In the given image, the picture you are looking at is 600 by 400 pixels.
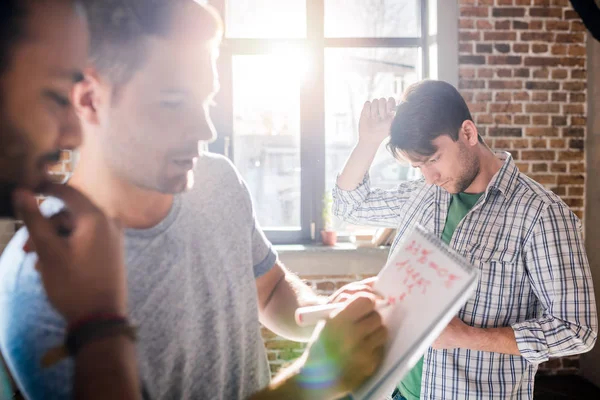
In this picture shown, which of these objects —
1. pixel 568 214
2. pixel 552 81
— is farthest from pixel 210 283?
pixel 552 81

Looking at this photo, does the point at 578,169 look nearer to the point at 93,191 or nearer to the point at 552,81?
the point at 552,81

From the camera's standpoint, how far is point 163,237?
413 mm

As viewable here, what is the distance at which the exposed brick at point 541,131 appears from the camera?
2.96m

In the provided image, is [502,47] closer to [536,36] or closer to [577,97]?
[536,36]

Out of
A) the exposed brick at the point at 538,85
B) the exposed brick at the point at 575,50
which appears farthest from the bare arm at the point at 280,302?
the exposed brick at the point at 575,50

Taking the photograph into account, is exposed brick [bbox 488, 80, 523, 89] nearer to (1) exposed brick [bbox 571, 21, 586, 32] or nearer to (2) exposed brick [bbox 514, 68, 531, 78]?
(2) exposed brick [bbox 514, 68, 531, 78]

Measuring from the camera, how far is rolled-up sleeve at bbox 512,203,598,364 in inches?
47.8

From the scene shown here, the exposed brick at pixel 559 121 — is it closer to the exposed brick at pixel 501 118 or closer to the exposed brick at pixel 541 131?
the exposed brick at pixel 541 131

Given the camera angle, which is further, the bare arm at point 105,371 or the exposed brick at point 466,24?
the exposed brick at point 466,24

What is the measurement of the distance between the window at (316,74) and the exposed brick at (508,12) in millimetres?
366

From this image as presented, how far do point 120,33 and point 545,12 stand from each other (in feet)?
10.5

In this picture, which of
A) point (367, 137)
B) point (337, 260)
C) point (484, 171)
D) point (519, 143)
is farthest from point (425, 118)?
point (519, 143)

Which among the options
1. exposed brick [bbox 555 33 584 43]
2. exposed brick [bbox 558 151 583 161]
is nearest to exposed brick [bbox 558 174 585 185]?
exposed brick [bbox 558 151 583 161]

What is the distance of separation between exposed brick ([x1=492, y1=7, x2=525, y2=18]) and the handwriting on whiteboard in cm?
284
